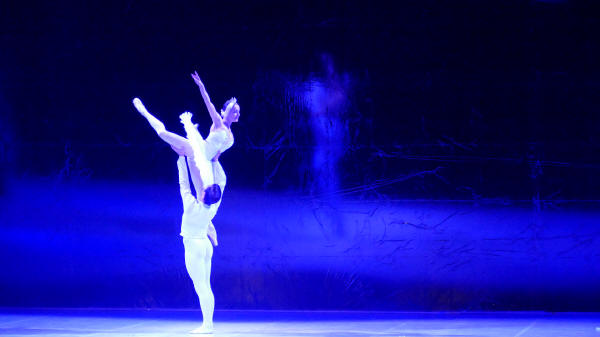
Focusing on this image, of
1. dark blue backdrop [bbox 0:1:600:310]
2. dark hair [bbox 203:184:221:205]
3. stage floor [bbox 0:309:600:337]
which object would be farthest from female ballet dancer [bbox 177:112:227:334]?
dark blue backdrop [bbox 0:1:600:310]

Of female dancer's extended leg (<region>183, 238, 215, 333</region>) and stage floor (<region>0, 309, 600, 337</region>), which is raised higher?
female dancer's extended leg (<region>183, 238, 215, 333</region>)

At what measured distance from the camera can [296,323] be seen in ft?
22.1

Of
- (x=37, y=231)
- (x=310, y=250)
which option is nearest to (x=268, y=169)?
(x=310, y=250)

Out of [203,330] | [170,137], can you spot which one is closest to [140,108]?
[170,137]

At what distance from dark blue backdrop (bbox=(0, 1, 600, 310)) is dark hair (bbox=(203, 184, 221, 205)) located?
1658mm

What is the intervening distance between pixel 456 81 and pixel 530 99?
60 centimetres

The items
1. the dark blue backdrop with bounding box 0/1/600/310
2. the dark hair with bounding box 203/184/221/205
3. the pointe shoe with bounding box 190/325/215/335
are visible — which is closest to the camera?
the dark hair with bounding box 203/184/221/205

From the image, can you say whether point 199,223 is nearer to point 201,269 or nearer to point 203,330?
point 201,269

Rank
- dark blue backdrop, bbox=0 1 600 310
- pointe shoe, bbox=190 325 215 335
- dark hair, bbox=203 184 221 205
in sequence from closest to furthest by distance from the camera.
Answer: dark hair, bbox=203 184 221 205
pointe shoe, bbox=190 325 215 335
dark blue backdrop, bbox=0 1 600 310

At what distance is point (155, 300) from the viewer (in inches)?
308

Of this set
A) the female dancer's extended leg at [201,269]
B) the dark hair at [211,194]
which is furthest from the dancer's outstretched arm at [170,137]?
the female dancer's extended leg at [201,269]

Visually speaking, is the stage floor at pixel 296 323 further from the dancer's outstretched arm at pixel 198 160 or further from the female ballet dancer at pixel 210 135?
the dancer's outstretched arm at pixel 198 160

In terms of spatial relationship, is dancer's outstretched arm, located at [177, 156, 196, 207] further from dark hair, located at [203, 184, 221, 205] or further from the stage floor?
the stage floor

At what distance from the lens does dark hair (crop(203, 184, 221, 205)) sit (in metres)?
5.97
